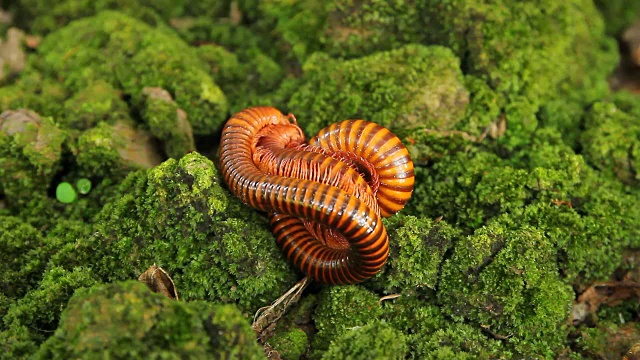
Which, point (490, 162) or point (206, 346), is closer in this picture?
point (206, 346)

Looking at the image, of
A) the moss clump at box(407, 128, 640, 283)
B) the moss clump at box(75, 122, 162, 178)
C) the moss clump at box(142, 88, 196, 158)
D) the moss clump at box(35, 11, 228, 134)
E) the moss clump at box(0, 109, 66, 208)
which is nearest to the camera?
the moss clump at box(407, 128, 640, 283)

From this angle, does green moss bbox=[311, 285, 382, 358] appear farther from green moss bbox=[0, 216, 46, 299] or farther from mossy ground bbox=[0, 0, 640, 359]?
green moss bbox=[0, 216, 46, 299]

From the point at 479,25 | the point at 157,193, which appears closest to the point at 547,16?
the point at 479,25

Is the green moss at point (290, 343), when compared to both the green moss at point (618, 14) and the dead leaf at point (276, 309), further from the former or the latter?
the green moss at point (618, 14)

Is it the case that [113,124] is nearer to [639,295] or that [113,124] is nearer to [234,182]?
[234,182]

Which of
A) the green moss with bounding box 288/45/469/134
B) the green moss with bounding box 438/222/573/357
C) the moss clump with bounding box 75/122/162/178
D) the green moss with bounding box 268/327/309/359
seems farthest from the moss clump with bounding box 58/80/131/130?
the green moss with bounding box 438/222/573/357

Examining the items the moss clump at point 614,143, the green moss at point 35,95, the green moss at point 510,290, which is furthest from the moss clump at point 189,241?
the moss clump at point 614,143
